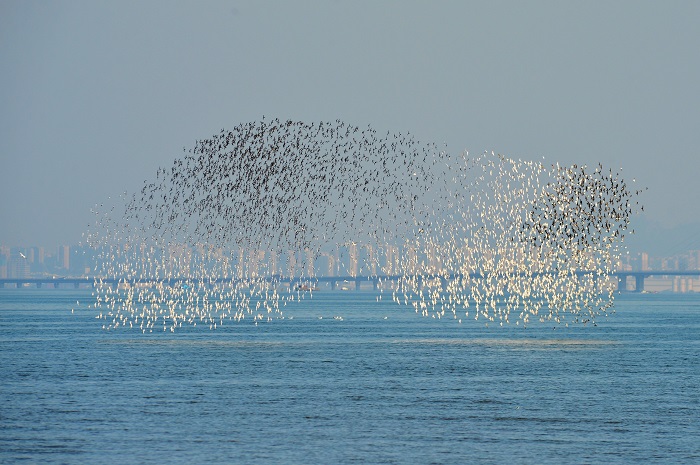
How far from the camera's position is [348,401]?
6131cm

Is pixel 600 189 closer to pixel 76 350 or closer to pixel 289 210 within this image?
pixel 289 210

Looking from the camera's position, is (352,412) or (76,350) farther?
(76,350)

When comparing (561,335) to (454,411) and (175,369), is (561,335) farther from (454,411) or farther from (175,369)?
(454,411)

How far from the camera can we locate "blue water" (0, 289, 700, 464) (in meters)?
45.8

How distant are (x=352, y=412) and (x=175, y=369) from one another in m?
24.7

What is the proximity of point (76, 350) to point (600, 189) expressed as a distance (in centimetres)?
3939

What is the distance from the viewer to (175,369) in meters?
79.2

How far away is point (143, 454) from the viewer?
44469mm

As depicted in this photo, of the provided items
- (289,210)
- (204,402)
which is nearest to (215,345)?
(289,210)

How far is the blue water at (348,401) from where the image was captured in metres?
45.8

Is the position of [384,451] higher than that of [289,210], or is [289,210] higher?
[289,210]

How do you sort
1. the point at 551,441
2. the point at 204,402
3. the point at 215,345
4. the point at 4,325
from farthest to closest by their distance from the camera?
the point at 4,325 < the point at 215,345 < the point at 204,402 < the point at 551,441

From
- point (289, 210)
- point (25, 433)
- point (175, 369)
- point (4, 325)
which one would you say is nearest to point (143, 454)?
point (25, 433)

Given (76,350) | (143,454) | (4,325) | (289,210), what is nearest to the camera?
(143,454)
